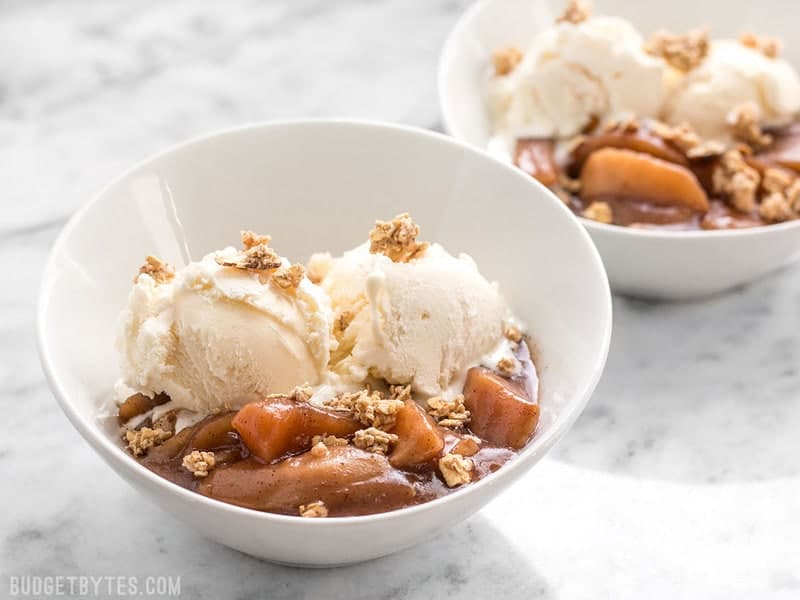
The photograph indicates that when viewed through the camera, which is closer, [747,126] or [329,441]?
[329,441]

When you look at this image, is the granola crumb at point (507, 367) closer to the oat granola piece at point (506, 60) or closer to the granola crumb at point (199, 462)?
the granola crumb at point (199, 462)

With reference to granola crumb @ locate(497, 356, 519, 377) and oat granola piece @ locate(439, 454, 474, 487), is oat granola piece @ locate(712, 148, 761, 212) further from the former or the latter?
oat granola piece @ locate(439, 454, 474, 487)

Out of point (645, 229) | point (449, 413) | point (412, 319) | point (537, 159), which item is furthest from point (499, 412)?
point (537, 159)

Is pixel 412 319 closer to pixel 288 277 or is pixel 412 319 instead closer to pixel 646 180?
pixel 288 277

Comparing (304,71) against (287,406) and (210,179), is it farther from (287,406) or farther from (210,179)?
(287,406)

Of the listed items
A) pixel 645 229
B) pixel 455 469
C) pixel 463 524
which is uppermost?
pixel 455 469

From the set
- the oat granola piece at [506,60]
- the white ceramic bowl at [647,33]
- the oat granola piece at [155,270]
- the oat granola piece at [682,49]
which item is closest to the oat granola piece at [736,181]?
the white ceramic bowl at [647,33]

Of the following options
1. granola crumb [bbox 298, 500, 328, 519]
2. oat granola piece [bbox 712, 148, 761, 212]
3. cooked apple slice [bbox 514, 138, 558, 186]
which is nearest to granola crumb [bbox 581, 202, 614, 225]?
cooked apple slice [bbox 514, 138, 558, 186]
